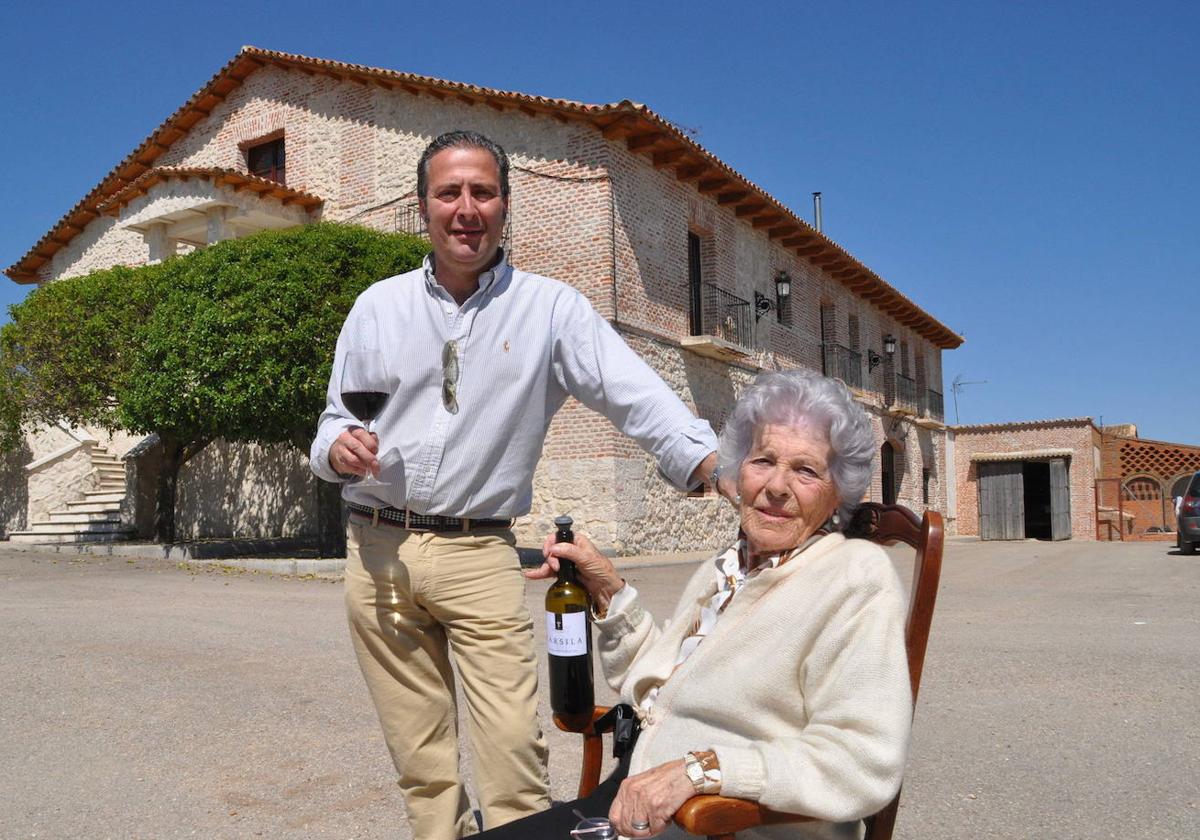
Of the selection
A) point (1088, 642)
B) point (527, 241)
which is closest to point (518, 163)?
point (527, 241)

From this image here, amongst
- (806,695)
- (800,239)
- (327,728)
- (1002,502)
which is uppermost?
(800,239)

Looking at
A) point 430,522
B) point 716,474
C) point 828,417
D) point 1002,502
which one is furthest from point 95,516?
point 1002,502

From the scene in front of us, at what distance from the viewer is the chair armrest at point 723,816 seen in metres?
1.57

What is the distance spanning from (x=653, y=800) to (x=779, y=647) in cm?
34

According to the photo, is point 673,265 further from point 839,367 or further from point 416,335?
point 416,335

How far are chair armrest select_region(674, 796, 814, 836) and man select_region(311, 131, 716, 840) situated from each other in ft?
2.17

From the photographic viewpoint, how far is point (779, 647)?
176 cm

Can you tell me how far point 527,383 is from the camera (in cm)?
228

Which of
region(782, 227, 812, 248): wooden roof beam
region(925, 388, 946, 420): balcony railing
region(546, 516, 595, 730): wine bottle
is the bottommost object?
region(546, 516, 595, 730): wine bottle

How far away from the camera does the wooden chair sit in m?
1.59

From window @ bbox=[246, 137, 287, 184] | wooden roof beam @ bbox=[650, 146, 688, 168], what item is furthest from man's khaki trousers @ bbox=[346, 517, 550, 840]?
window @ bbox=[246, 137, 287, 184]

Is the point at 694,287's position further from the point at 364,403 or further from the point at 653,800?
the point at 653,800

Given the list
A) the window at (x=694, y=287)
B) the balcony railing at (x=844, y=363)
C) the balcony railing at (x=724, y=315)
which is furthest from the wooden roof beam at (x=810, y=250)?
the window at (x=694, y=287)

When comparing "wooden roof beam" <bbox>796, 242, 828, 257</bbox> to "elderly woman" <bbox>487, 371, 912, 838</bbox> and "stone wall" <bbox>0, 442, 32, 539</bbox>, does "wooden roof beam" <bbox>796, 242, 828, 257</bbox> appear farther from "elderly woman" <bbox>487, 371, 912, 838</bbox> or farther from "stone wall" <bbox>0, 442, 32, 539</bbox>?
"elderly woman" <bbox>487, 371, 912, 838</bbox>
